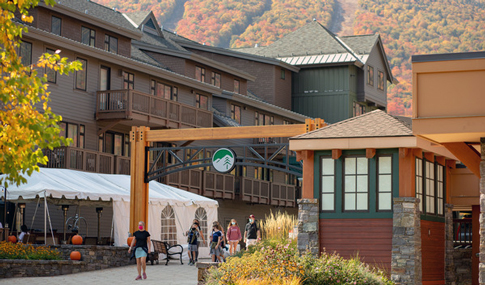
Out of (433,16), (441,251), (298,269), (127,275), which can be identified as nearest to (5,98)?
(298,269)

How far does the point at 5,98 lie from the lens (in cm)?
1286

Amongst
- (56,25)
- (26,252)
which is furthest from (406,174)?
(56,25)

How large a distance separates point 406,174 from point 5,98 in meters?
10.4

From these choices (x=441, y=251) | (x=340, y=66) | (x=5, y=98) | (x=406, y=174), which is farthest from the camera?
(x=340, y=66)

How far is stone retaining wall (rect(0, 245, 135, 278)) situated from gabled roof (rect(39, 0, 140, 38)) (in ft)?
39.5

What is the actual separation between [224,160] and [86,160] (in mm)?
8486

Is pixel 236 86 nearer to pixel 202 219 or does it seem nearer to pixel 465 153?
pixel 202 219

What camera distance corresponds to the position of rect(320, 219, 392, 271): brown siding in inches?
782

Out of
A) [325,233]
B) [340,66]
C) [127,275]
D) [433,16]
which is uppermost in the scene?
[433,16]

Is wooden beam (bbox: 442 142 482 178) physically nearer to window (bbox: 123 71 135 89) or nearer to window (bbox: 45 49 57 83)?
window (bbox: 45 49 57 83)

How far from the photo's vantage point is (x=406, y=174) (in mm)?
19625

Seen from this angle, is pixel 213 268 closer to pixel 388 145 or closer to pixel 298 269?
pixel 298 269

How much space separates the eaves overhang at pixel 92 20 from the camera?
33.5 m

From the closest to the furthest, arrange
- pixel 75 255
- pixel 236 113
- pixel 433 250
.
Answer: pixel 433 250 < pixel 75 255 < pixel 236 113
